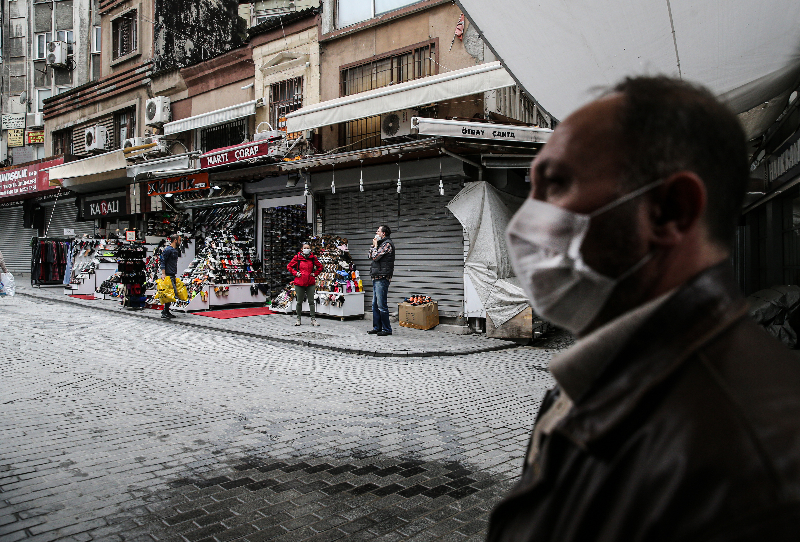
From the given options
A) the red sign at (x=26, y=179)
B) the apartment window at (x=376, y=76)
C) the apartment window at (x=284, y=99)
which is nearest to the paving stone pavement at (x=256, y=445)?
the apartment window at (x=376, y=76)

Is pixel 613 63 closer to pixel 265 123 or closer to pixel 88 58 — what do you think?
pixel 265 123

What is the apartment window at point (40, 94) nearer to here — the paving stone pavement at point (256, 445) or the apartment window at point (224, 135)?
the apartment window at point (224, 135)

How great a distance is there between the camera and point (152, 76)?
21.2m

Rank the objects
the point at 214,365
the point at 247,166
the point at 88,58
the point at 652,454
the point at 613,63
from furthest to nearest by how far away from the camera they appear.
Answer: the point at 88,58 < the point at 247,166 < the point at 214,365 < the point at 613,63 < the point at 652,454

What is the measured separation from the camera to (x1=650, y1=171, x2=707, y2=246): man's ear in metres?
0.95

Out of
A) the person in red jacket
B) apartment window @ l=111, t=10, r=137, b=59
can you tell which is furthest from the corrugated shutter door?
the person in red jacket

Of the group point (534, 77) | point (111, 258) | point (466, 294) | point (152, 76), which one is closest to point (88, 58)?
point (152, 76)

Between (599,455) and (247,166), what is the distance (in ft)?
53.6

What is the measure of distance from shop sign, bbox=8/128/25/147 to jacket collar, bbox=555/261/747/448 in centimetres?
3894

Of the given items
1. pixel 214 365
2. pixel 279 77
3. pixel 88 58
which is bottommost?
pixel 214 365

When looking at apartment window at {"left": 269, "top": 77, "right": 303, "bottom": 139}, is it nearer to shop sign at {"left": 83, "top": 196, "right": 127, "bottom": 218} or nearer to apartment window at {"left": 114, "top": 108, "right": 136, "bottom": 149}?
apartment window at {"left": 114, "top": 108, "right": 136, "bottom": 149}

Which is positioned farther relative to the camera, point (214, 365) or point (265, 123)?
point (265, 123)

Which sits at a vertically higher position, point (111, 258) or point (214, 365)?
point (111, 258)

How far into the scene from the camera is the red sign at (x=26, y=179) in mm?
24781
